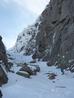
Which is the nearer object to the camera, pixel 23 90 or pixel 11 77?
pixel 23 90

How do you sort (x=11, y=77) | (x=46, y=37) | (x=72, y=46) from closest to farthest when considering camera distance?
(x=11, y=77), (x=72, y=46), (x=46, y=37)

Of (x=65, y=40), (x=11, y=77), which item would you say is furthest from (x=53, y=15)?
(x=11, y=77)

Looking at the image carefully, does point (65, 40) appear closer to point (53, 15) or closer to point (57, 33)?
point (57, 33)

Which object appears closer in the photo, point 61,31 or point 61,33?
point 61,33

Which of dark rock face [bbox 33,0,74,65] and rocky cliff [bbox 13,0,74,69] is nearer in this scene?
rocky cliff [bbox 13,0,74,69]

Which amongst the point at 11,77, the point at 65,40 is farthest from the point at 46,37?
the point at 11,77

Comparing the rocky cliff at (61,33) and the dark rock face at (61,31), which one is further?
the dark rock face at (61,31)

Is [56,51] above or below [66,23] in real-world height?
below

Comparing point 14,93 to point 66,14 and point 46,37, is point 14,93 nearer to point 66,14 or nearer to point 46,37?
point 66,14

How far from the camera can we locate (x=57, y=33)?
53812mm

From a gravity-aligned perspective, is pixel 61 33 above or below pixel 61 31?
below

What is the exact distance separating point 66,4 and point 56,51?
10669mm

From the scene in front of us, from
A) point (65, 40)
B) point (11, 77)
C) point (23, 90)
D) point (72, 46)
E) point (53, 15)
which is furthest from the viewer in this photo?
point (53, 15)

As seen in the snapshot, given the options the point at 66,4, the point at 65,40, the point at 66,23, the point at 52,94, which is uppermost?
the point at 66,4
